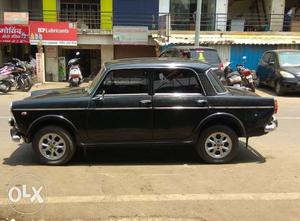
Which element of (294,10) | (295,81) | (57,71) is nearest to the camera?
(295,81)

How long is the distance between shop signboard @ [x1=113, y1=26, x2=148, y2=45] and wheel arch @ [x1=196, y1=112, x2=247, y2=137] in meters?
16.2

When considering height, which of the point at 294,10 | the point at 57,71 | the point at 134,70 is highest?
the point at 294,10

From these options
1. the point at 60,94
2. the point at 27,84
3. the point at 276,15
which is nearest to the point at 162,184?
the point at 60,94

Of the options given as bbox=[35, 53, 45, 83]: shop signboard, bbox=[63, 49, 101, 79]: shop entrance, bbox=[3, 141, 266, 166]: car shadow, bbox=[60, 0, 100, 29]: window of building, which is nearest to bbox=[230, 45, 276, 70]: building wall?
bbox=[63, 49, 101, 79]: shop entrance

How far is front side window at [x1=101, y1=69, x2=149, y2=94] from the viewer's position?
21.2 ft

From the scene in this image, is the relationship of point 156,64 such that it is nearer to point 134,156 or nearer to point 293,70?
point 134,156

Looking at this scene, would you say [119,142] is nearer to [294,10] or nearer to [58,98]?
[58,98]

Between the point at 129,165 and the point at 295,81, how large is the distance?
10.1 metres

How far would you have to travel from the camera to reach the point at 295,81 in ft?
49.1

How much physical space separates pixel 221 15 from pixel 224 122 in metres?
19.9

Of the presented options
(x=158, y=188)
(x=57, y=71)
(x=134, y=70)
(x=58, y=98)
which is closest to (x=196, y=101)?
(x=134, y=70)

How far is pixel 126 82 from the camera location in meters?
6.50

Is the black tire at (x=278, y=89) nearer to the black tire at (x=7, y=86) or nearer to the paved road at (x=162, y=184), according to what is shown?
the paved road at (x=162, y=184)

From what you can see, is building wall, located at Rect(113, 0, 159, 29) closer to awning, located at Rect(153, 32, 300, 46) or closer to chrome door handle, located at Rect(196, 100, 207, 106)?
awning, located at Rect(153, 32, 300, 46)
